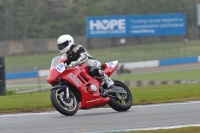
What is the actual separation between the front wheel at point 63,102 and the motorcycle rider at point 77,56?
604mm

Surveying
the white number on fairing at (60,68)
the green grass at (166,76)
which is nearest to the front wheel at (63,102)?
the white number on fairing at (60,68)

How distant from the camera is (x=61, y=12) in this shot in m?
54.5

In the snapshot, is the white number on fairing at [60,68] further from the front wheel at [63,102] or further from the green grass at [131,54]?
the green grass at [131,54]

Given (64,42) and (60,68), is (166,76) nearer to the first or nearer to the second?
(64,42)

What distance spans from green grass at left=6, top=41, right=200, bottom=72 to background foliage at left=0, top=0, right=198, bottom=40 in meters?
4.74

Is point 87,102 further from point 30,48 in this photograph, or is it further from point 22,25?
point 22,25

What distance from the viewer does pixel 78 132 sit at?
836 cm

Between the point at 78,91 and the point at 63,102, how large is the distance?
1.51 feet

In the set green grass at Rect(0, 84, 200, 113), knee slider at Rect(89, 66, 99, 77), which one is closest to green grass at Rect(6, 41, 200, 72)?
green grass at Rect(0, 84, 200, 113)

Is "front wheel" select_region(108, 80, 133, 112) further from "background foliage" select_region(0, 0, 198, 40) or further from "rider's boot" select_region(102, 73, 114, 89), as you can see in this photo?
"background foliage" select_region(0, 0, 198, 40)

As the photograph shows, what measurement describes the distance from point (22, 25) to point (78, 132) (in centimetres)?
4569

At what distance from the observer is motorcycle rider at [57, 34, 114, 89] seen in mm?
10898

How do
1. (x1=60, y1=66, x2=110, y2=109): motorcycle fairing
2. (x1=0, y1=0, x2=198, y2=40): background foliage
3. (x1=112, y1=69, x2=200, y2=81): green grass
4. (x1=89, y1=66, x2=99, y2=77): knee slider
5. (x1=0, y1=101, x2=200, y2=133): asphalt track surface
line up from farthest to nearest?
(x1=0, y1=0, x2=198, y2=40): background foliage, (x1=112, y1=69, x2=200, y2=81): green grass, (x1=89, y1=66, x2=99, y2=77): knee slider, (x1=60, y1=66, x2=110, y2=109): motorcycle fairing, (x1=0, y1=101, x2=200, y2=133): asphalt track surface

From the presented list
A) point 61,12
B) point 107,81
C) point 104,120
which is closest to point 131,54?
point 61,12
